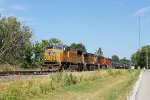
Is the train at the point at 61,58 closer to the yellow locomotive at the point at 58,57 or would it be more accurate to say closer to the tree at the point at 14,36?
the yellow locomotive at the point at 58,57

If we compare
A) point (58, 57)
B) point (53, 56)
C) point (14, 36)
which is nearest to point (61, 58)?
point (58, 57)

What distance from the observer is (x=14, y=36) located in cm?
7206

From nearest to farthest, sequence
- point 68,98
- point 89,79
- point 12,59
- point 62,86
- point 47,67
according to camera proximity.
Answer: point 68,98
point 62,86
point 89,79
point 47,67
point 12,59

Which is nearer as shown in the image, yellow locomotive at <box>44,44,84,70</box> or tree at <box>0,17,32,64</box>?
yellow locomotive at <box>44,44,84,70</box>

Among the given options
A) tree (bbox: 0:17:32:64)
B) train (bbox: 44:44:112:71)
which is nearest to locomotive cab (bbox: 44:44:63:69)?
train (bbox: 44:44:112:71)

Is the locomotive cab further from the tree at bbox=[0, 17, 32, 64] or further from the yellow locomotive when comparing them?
the tree at bbox=[0, 17, 32, 64]

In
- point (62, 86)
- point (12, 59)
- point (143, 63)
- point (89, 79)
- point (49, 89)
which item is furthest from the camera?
point (143, 63)

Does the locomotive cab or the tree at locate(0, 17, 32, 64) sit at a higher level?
the tree at locate(0, 17, 32, 64)

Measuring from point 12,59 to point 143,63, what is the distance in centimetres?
→ 10062

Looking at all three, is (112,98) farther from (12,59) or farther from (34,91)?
(12,59)

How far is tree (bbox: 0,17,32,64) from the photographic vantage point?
7044 cm

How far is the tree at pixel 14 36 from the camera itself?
7044 centimetres

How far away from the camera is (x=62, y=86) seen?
23516mm

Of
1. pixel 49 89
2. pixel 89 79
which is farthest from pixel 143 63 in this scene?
pixel 49 89
